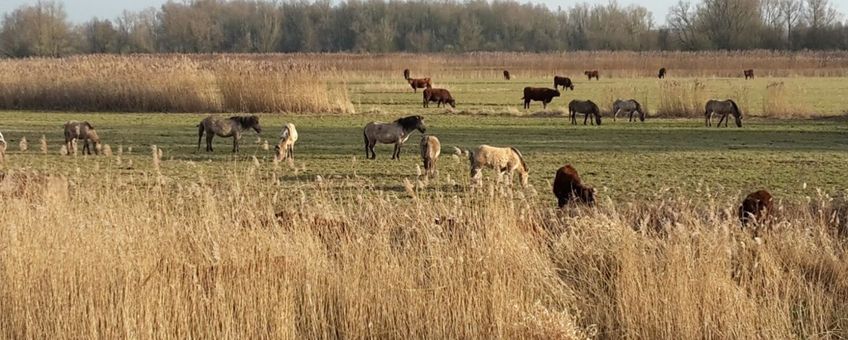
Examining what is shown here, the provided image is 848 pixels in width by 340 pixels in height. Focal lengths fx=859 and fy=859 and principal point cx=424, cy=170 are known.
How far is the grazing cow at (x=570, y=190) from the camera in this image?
29.3 ft

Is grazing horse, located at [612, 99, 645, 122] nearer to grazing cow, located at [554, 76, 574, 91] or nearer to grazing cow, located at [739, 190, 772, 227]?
grazing cow, located at [739, 190, 772, 227]

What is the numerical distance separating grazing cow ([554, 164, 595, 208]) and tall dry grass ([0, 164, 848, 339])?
255 centimetres

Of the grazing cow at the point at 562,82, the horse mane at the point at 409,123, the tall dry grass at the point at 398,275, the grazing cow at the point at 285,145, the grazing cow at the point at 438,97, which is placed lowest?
the tall dry grass at the point at 398,275

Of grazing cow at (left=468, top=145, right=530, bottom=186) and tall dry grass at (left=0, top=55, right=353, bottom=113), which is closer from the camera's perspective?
grazing cow at (left=468, top=145, right=530, bottom=186)

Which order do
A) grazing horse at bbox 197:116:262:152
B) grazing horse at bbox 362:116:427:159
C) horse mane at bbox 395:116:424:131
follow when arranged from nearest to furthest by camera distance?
grazing horse at bbox 362:116:427:159
horse mane at bbox 395:116:424:131
grazing horse at bbox 197:116:262:152

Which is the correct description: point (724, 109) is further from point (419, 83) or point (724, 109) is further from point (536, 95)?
point (419, 83)

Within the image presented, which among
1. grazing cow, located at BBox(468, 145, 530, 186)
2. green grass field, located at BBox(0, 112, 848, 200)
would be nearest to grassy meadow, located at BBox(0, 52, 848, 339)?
green grass field, located at BBox(0, 112, 848, 200)

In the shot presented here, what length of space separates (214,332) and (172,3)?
11413cm

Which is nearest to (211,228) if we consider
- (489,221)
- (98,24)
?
(489,221)

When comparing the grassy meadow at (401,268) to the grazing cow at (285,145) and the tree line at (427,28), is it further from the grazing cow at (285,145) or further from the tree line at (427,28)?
the tree line at (427,28)

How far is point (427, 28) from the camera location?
11206 cm

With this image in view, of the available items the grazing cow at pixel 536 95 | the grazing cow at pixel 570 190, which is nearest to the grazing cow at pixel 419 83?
the grazing cow at pixel 536 95

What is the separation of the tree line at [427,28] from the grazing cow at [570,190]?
77.3 m

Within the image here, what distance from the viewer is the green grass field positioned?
12047mm
